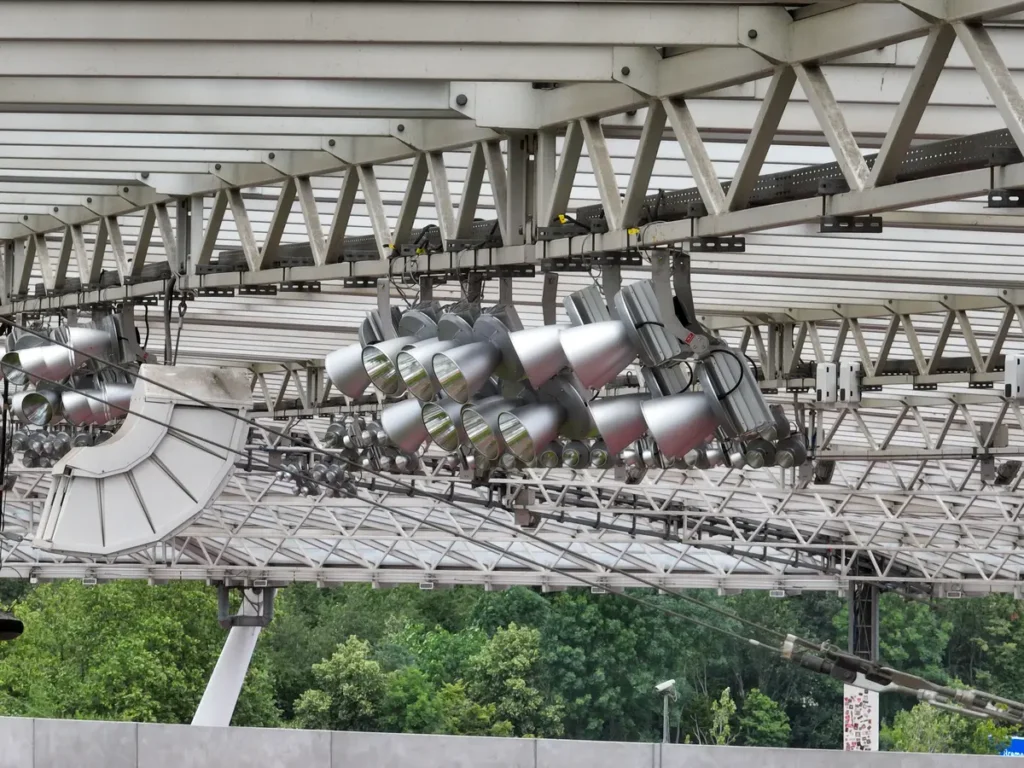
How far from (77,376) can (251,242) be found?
2.57 m

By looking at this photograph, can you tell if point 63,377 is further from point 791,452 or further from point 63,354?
Answer: point 791,452

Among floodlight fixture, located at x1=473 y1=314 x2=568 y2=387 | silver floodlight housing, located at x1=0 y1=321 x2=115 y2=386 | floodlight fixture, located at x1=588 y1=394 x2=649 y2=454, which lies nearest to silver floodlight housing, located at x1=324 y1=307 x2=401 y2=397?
floodlight fixture, located at x1=473 y1=314 x2=568 y2=387

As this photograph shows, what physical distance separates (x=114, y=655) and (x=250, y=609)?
380 inches

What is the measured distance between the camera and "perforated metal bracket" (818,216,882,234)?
20.7 ft

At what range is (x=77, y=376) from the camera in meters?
12.1

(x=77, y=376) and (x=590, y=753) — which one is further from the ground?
(x=77, y=376)

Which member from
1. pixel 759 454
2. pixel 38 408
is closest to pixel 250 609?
pixel 38 408

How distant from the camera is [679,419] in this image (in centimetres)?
706

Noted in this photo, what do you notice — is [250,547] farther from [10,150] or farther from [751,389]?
[751,389]

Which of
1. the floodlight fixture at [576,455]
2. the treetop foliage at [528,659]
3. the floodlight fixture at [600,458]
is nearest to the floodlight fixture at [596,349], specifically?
the floodlight fixture at [576,455]

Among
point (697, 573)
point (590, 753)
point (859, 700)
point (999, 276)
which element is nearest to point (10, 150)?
point (999, 276)

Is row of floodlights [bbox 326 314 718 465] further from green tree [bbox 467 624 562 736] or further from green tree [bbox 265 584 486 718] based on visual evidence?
green tree [bbox 265 584 486 718]

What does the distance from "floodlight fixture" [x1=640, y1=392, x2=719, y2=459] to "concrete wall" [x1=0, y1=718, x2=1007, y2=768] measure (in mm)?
8171

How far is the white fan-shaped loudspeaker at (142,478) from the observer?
9.55 m
